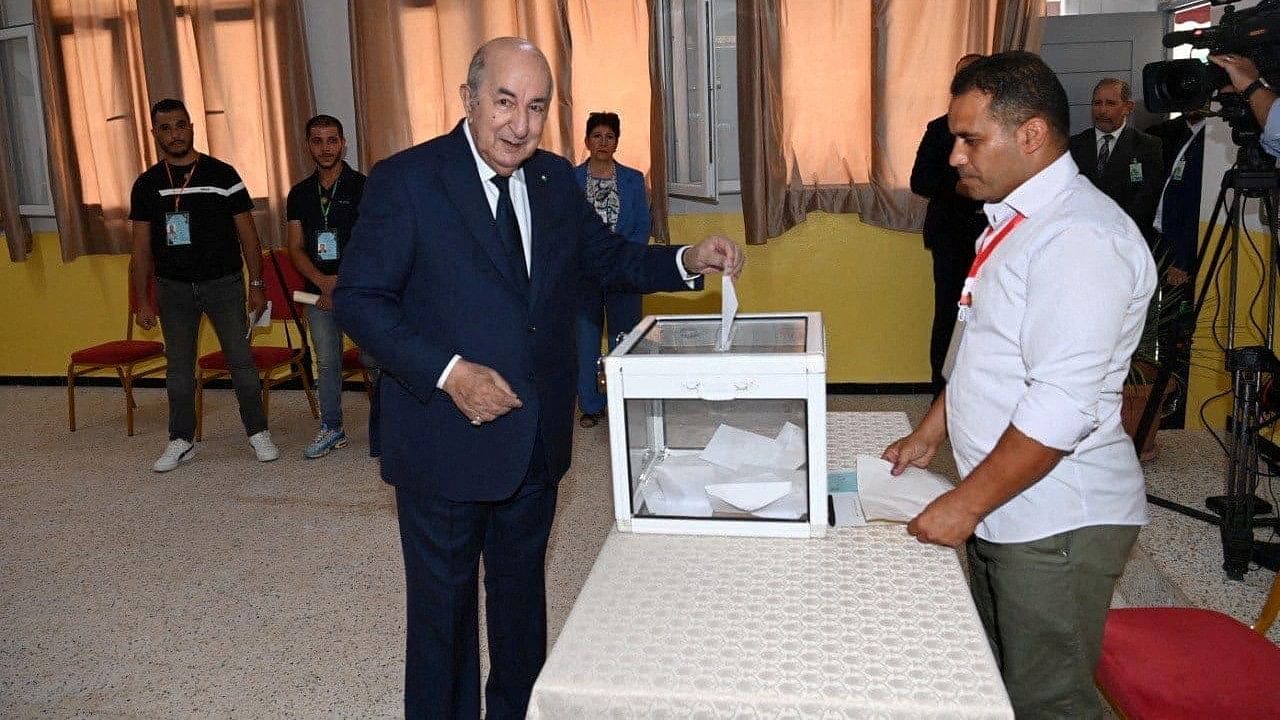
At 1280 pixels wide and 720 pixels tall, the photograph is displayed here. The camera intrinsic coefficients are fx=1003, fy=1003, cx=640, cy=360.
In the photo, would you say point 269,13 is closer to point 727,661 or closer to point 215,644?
point 215,644

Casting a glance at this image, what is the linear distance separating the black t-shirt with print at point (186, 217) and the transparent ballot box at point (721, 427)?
3.19m

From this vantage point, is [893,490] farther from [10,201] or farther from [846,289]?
[10,201]

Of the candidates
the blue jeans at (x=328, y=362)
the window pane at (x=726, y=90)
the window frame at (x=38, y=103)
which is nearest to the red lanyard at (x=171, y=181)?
the blue jeans at (x=328, y=362)

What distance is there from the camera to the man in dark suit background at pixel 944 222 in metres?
4.03

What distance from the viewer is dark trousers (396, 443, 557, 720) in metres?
1.89

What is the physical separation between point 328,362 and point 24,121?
3.08 meters

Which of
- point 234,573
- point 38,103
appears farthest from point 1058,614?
point 38,103

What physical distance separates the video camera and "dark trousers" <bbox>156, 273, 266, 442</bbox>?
3686mm

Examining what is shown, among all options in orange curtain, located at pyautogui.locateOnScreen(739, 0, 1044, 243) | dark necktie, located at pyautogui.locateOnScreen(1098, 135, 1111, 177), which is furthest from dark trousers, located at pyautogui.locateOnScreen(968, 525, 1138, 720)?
orange curtain, located at pyautogui.locateOnScreen(739, 0, 1044, 243)

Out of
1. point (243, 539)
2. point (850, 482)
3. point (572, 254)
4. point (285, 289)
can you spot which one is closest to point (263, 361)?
point (285, 289)

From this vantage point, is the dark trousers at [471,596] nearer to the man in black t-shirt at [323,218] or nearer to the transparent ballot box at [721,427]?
the transparent ballot box at [721,427]

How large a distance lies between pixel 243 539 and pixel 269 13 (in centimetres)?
317

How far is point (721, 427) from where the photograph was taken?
1759 mm

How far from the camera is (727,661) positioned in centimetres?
121
